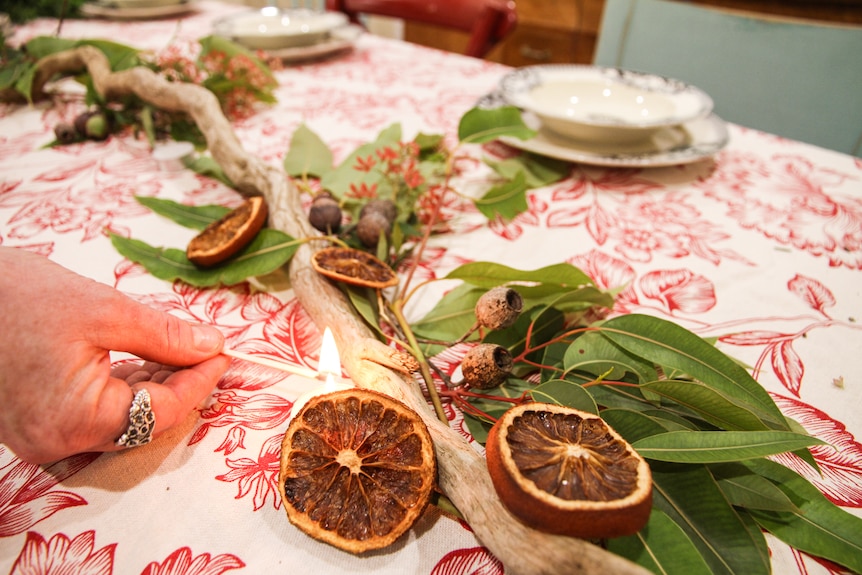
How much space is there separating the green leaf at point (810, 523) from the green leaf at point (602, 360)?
111 mm

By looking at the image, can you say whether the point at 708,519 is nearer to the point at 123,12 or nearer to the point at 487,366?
the point at 487,366

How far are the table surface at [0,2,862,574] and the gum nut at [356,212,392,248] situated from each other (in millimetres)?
96

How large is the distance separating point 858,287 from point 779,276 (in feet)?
0.31

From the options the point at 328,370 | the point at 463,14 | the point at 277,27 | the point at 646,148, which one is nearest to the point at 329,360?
the point at 328,370

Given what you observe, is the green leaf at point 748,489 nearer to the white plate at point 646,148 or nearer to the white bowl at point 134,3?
the white plate at point 646,148

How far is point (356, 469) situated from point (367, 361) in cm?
11

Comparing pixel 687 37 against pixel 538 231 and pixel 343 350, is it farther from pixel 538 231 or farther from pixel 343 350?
pixel 343 350

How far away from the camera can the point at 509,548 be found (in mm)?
331

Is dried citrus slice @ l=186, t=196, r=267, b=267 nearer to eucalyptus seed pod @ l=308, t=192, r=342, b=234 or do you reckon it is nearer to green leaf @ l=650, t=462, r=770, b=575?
eucalyptus seed pod @ l=308, t=192, r=342, b=234

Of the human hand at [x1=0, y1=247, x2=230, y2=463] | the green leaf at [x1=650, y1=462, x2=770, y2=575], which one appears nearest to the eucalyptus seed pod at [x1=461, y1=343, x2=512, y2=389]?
the green leaf at [x1=650, y1=462, x2=770, y2=575]

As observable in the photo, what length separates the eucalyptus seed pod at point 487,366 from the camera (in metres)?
0.44

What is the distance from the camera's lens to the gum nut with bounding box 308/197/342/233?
653 mm

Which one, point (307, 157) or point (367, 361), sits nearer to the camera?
point (367, 361)

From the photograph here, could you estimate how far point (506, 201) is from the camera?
75cm
